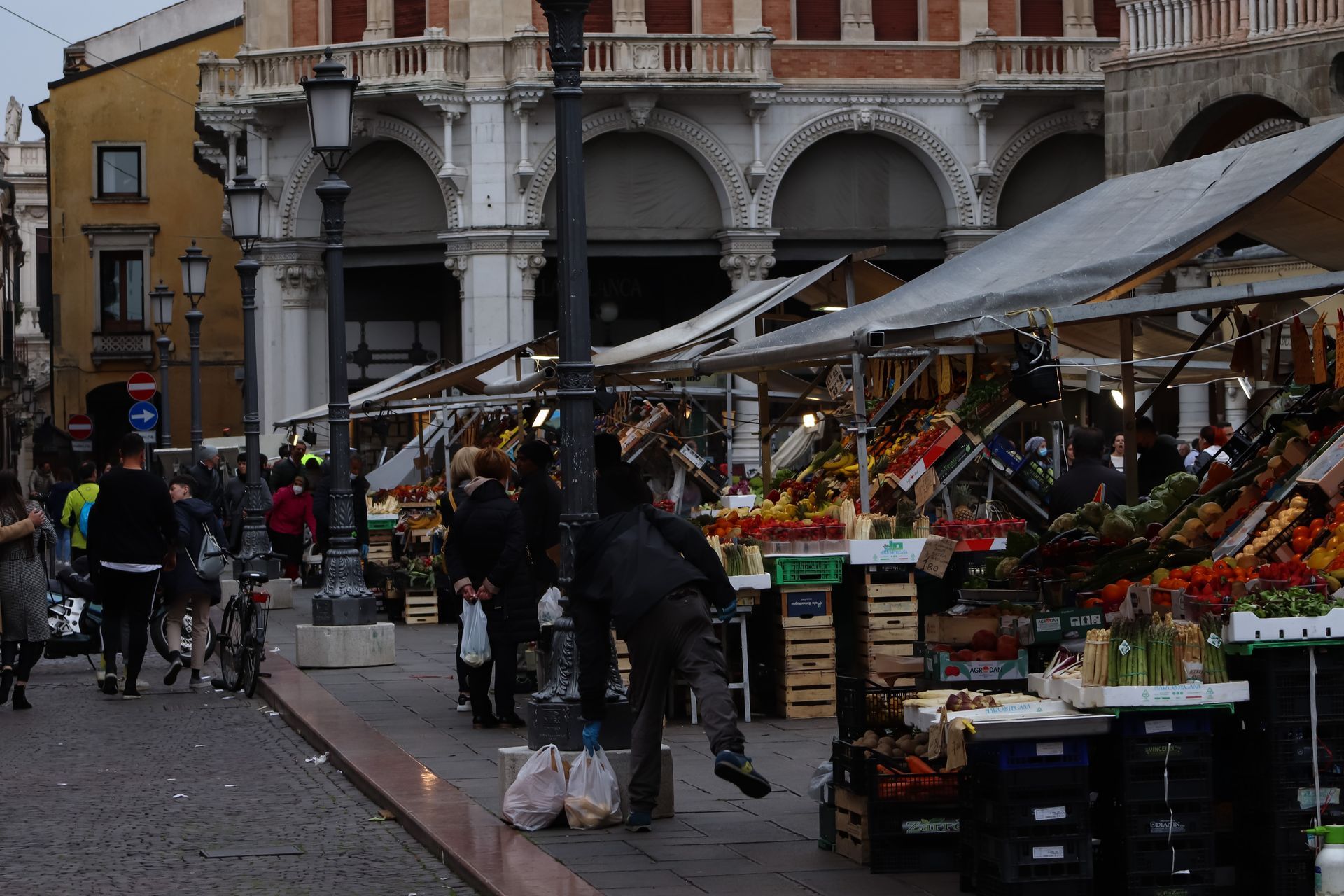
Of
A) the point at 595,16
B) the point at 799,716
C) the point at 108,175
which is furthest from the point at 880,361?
the point at 108,175

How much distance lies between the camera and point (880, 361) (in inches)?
635

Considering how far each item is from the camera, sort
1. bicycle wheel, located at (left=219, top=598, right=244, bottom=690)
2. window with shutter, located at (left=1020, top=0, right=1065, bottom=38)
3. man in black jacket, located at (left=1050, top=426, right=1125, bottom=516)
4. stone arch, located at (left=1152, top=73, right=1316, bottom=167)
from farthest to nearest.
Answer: window with shutter, located at (left=1020, top=0, right=1065, bottom=38), stone arch, located at (left=1152, top=73, right=1316, bottom=167), bicycle wheel, located at (left=219, top=598, right=244, bottom=690), man in black jacket, located at (left=1050, top=426, right=1125, bottom=516)

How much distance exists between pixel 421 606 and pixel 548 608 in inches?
347

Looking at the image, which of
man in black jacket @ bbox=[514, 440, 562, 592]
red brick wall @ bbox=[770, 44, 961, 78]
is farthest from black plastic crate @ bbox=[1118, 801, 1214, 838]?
red brick wall @ bbox=[770, 44, 961, 78]

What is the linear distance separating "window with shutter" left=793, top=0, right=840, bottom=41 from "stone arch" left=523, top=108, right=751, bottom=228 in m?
2.62

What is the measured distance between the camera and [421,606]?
838 inches

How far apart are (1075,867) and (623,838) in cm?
242

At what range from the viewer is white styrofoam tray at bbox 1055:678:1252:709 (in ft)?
22.9

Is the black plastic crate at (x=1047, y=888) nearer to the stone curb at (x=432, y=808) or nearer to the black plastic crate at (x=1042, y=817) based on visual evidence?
the black plastic crate at (x=1042, y=817)

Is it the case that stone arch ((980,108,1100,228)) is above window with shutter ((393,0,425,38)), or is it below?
below

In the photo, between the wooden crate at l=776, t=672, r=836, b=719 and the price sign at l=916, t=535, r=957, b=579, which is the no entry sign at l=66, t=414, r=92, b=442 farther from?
the price sign at l=916, t=535, r=957, b=579

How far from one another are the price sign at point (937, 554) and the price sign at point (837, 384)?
377 cm

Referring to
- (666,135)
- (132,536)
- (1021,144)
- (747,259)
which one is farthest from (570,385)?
(1021,144)

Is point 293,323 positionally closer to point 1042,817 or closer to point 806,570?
point 806,570
